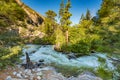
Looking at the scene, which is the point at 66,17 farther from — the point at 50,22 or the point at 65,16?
the point at 50,22

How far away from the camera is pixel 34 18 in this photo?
68312 millimetres

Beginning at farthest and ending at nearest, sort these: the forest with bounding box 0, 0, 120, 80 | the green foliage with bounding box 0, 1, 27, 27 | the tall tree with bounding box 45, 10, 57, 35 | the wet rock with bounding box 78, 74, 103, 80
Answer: the tall tree with bounding box 45, 10, 57, 35 < the wet rock with bounding box 78, 74, 103, 80 < the forest with bounding box 0, 0, 120, 80 < the green foliage with bounding box 0, 1, 27, 27

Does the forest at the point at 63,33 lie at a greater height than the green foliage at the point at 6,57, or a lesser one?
greater

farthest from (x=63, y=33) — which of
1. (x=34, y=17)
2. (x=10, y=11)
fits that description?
(x=34, y=17)

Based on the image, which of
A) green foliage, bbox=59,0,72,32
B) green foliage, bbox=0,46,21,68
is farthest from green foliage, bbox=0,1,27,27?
green foliage, bbox=59,0,72,32

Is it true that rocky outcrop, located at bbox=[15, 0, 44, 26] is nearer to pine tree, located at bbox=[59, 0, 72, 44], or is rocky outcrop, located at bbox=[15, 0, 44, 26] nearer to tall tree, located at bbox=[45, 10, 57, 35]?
tall tree, located at bbox=[45, 10, 57, 35]

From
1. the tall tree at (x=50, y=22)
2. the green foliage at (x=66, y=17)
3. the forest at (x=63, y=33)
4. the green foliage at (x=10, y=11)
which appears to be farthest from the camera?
the tall tree at (x=50, y=22)

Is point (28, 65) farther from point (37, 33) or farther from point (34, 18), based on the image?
point (34, 18)

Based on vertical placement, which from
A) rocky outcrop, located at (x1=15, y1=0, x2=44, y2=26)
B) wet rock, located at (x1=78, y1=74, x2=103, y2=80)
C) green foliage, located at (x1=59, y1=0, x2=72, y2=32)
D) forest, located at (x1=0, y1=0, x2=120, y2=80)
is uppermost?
rocky outcrop, located at (x1=15, y1=0, x2=44, y2=26)

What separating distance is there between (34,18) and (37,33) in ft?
41.0

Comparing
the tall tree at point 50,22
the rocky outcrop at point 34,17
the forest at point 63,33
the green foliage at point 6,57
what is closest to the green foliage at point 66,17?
the forest at point 63,33

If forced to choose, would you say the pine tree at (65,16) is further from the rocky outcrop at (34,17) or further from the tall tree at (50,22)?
the rocky outcrop at (34,17)

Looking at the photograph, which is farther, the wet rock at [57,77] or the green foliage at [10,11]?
the wet rock at [57,77]

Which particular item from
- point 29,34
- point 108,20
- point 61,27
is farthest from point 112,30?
point 29,34
